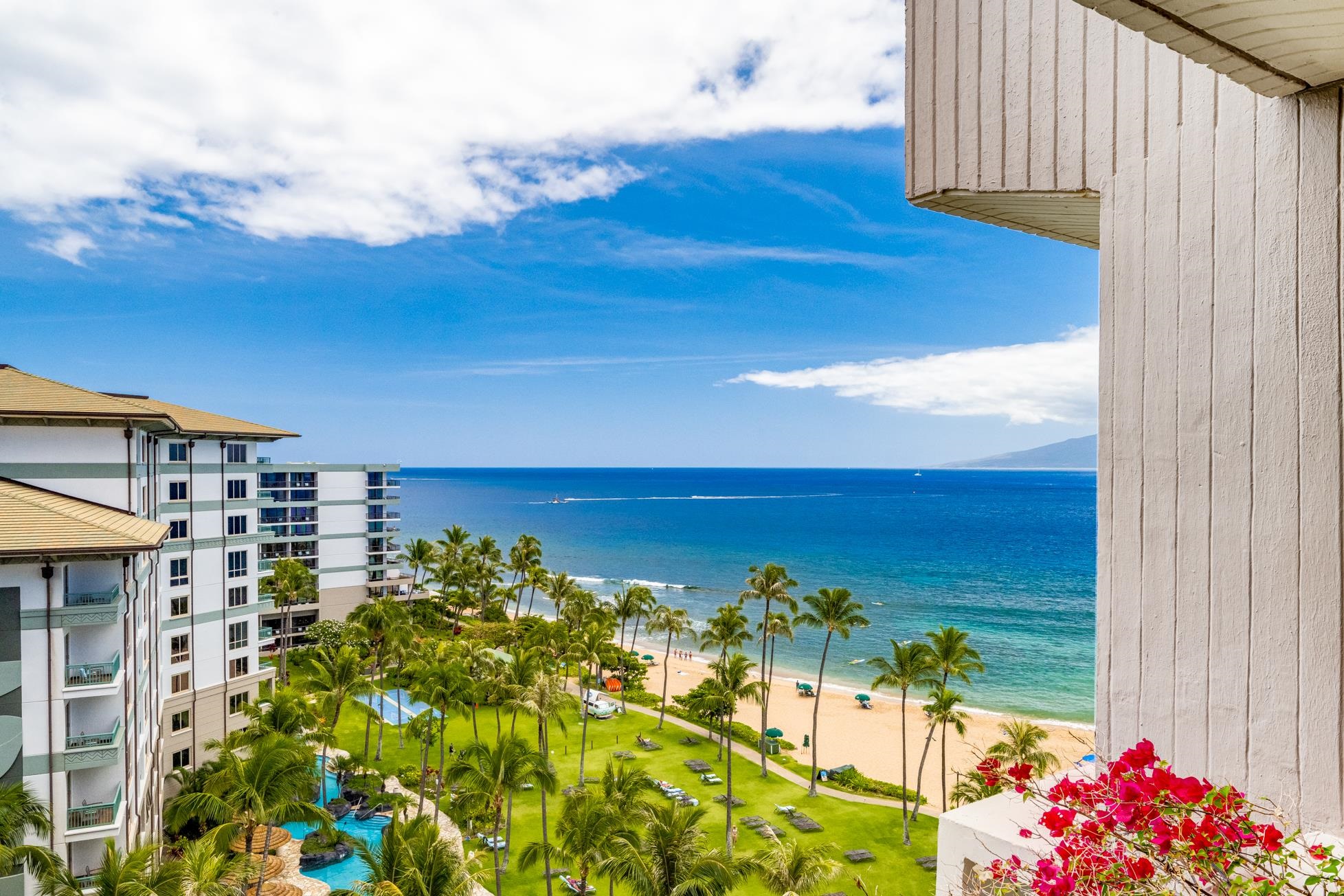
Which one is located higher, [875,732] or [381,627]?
[381,627]

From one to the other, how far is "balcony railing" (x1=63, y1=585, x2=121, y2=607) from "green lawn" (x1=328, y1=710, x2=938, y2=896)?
13789 mm

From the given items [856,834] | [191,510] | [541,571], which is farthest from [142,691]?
[541,571]

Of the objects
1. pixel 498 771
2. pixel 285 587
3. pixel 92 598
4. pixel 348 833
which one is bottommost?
pixel 348 833

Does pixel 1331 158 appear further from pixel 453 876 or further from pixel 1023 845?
pixel 453 876

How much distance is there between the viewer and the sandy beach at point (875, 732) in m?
37.7

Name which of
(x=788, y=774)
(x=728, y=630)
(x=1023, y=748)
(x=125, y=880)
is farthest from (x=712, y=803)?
(x=125, y=880)

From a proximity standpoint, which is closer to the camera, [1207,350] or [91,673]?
[1207,350]

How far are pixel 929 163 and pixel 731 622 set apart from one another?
35934mm

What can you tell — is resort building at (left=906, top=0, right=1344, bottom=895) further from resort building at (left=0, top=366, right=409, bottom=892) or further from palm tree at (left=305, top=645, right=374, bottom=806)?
palm tree at (left=305, top=645, right=374, bottom=806)

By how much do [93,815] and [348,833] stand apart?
11004 millimetres

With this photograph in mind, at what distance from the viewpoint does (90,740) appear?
56.9 ft

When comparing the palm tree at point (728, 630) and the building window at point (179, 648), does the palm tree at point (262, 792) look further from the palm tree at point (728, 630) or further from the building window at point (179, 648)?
the palm tree at point (728, 630)

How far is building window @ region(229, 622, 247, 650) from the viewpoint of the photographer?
98.2 ft

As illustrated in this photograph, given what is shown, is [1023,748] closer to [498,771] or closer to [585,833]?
[585,833]
